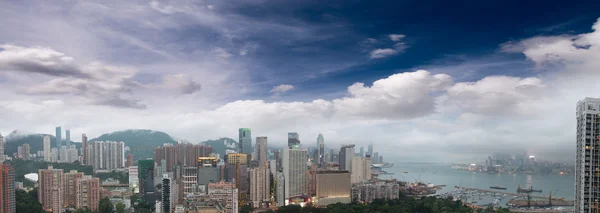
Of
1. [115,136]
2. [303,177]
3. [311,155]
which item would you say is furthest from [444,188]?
[115,136]

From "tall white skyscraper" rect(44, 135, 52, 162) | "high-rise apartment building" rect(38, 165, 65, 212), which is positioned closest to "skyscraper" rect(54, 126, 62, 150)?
"tall white skyscraper" rect(44, 135, 52, 162)

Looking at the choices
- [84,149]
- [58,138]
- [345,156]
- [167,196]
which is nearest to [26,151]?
[84,149]

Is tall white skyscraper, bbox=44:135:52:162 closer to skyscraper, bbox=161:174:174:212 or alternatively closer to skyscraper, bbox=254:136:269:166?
skyscraper, bbox=254:136:269:166

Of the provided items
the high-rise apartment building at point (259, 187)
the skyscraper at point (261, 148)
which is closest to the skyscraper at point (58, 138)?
the skyscraper at point (261, 148)

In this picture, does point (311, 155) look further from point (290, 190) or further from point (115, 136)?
point (115, 136)

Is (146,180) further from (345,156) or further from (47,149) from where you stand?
(345,156)

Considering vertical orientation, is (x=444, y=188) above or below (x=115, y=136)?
below

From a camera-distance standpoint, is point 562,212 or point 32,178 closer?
point 562,212
